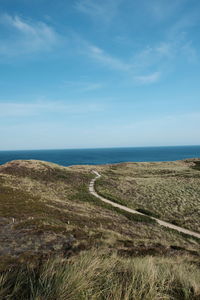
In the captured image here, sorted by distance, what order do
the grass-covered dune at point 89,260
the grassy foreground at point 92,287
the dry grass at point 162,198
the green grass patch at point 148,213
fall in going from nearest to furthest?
1. the grassy foreground at point 92,287
2. the grass-covered dune at point 89,260
3. the dry grass at point 162,198
4. the green grass patch at point 148,213

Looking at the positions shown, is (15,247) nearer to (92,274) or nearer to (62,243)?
(62,243)

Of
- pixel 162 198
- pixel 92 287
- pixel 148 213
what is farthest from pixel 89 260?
pixel 162 198

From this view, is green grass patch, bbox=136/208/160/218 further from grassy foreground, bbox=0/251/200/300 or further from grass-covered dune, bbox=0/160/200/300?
grassy foreground, bbox=0/251/200/300

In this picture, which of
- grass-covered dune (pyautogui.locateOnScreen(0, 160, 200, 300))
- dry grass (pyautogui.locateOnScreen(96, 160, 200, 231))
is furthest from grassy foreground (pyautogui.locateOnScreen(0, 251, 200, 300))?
dry grass (pyautogui.locateOnScreen(96, 160, 200, 231))

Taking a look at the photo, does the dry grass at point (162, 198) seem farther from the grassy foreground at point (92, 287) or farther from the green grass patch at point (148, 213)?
the grassy foreground at point (92, 287)

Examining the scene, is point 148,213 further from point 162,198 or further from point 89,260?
point 89,260

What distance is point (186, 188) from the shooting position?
37031 mm

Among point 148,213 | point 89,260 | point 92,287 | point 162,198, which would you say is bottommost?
point 148,213

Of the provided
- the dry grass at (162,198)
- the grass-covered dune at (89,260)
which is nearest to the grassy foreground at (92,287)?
the grass-covered dune at (89,260)

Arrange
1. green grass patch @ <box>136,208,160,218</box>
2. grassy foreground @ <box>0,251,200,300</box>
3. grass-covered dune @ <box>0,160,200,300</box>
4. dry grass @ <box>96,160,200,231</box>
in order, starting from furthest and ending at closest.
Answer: green grass patch @ <box>136,208,160,218</box> < dry grass @ <box>96,160,200,231</box> < grass-covered dune @ <box>0,160,200,300</box> < grassy foreground @ <box>0,251,200,300</box>

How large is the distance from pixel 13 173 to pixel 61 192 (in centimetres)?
1676

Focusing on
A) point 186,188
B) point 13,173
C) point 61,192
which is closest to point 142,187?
point 186,188

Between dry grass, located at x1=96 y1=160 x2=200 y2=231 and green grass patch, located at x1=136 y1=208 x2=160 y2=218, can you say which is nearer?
dry grass, located at x1=96 y1=160 x2=200 y2=231

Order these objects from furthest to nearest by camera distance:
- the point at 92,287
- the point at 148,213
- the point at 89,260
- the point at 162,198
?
1. the point at 162,198
2. the point at 148,213
3. the point at 89,260
4. the point at 92,287
